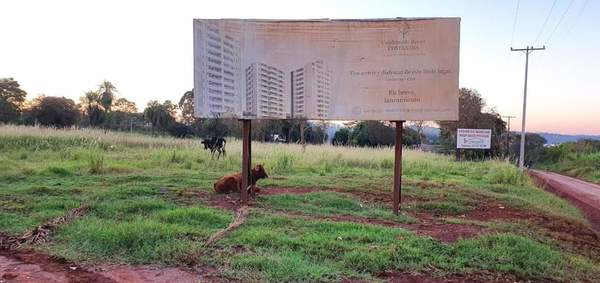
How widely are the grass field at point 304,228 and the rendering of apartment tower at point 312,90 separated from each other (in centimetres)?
143

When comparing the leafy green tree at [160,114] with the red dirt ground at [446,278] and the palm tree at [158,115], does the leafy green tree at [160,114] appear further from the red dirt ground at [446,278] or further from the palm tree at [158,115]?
the red dirt ground at [446,278]

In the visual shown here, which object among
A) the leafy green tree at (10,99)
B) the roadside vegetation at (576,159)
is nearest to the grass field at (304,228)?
the roadside vegetation at (576,159)

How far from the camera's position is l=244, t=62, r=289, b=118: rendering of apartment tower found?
22.0 feet

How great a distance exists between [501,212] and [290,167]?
7.19m

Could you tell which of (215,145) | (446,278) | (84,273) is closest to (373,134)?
(215,145)

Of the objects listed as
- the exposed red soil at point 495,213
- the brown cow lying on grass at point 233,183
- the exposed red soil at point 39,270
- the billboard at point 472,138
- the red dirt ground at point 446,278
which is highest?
the billboard at point 472,138

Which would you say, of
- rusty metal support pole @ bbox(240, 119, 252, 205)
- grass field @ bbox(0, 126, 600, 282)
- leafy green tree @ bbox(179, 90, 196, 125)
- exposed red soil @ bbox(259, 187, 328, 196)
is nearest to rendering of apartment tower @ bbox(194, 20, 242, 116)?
rusty metal support pole @ bbox(240, 119, 252, 205)

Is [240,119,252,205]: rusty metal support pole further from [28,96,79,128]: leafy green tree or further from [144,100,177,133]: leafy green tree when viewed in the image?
[28,96,79,128]: leafy green tree

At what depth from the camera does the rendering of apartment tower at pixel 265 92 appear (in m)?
6.69

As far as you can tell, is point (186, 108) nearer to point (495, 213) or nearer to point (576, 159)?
point (576, 159)

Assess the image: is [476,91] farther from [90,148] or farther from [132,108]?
[132,108]

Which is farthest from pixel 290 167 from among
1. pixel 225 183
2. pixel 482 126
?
pixel 482 126

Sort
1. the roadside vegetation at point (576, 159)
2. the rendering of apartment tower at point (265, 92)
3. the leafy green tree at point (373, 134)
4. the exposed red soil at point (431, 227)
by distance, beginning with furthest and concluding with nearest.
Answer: the leafy green tree at point (373, 134) < the roadside vegetation at point (576, 159) < the rendering of apartment tower at point (265, 92) < the exposed red soil at point (431, 227)

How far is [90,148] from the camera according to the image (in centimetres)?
1684
